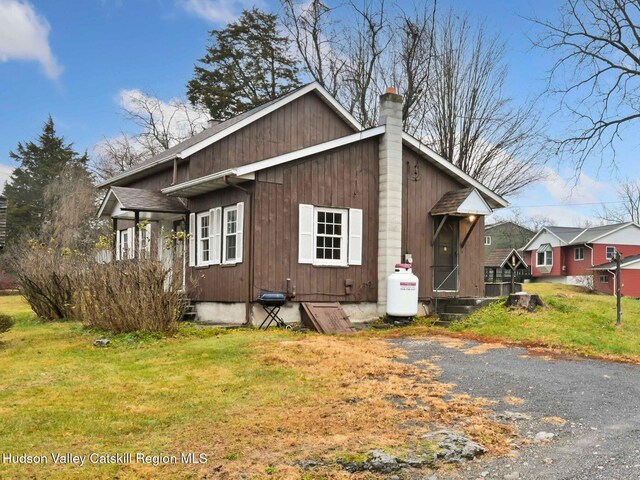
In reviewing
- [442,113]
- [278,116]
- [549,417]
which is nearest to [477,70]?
[442,113]

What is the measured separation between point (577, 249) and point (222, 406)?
40024 millimetres

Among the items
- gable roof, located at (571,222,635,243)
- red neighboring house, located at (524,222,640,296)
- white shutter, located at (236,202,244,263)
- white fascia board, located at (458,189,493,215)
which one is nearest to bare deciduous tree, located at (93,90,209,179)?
white shutter, located at (236,202,244,263)

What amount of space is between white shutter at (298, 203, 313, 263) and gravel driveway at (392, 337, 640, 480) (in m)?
3.53

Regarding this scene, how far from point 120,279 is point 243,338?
2.58 meters

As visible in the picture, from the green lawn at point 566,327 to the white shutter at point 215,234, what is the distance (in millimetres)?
5820

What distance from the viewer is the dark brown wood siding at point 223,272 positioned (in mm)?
12878

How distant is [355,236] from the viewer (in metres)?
14.2

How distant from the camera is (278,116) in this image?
54.8 ft

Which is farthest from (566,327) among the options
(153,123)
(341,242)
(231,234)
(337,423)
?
(153,123)

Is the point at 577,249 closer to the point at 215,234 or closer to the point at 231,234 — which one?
the point at 215,234

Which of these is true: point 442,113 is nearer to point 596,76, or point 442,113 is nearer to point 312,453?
point 596,76

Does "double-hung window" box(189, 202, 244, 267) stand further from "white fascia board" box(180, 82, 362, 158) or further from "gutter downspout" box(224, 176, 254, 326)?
"white fascia board" box(180, 82, 362, 158)

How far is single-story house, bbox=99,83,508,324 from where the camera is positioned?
42.9 feet

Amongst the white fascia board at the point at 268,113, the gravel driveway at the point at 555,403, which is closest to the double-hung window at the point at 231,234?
the white fascia board at the point at 268,113
